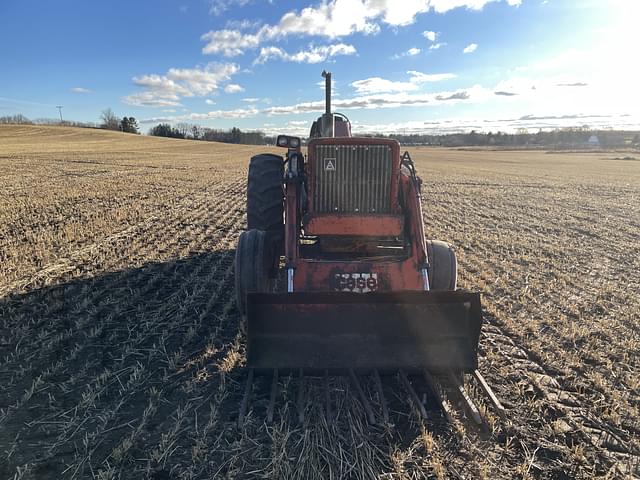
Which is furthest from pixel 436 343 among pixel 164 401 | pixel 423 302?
pixel 164 401

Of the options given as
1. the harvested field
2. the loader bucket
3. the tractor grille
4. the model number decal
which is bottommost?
the harvested field

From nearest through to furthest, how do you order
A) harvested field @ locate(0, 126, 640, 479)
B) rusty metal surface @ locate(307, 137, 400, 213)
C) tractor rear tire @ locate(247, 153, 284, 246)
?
harvested field @ locate(0, 126, 640, 479), rusty metal surface @ locate(307, 137, 400, 213), tractor rear tire @ locate(247, 153, 284, 246)

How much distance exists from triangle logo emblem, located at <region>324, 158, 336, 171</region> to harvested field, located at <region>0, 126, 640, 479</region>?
2.03 meters

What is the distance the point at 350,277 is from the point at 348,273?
0.04 metres

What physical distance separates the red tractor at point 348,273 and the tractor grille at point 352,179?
0.01 metres

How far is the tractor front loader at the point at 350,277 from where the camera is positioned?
3.96 m

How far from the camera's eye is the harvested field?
10.3ft

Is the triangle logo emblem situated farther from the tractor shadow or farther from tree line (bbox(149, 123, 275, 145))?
tree line (bbox(149, 123, 275, 145))

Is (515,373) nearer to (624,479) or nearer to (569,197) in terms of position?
(624,479)

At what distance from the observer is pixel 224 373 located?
4.20 metres

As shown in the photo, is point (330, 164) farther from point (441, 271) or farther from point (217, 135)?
point (217, 135)

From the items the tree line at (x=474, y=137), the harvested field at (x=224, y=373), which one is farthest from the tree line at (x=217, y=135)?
the harvested field at (x=224, y=373)

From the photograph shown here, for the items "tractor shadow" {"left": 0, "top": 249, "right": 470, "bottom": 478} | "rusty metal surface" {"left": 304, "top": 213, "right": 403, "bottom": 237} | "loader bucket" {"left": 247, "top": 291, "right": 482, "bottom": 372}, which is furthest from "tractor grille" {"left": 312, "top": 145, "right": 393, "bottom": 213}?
"tractor shadow" {"left": 0, "top": 249, "right": 470, "bottom": 478}

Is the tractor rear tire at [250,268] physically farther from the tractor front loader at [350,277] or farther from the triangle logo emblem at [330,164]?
the triangle logo emblem at [330,164]
